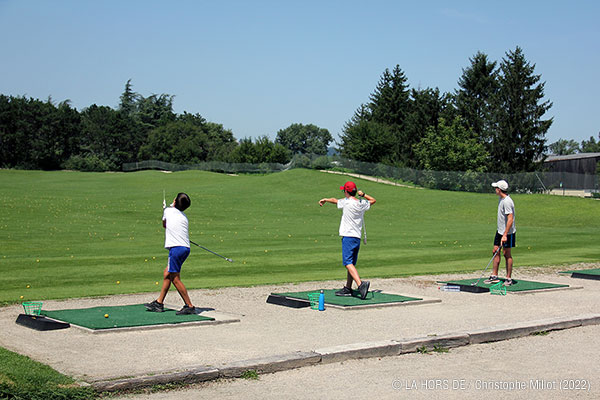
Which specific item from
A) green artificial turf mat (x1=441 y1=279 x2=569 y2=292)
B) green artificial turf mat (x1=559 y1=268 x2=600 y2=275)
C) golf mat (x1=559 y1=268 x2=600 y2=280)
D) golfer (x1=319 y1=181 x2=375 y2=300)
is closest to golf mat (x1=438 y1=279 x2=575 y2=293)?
green artificial turf mat (x1=441 y1=279 x2=569 y2=292)

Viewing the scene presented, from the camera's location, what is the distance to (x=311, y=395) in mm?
7129

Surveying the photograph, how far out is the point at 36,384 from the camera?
679 centimetres

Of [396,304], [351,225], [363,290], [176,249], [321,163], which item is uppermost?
[321,163]

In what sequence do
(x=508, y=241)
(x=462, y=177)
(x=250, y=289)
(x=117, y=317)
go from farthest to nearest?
(x=462, y=177) → (x=508, y=241) → (x=250, y=289) → (x=117, y=317)

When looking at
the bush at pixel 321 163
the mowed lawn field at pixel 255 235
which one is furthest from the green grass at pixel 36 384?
the bush at pixel 321 163

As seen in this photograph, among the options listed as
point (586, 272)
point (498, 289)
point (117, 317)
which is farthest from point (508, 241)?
point (117, 317)

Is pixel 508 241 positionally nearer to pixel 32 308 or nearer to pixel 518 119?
pixel 32 308

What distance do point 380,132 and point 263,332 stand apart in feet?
283

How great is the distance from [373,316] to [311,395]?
4.56m

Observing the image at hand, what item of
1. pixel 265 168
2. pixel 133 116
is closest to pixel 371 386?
pixel 265 168

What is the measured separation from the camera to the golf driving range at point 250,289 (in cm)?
869

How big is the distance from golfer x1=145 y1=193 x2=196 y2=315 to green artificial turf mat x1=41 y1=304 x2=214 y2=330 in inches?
7.3

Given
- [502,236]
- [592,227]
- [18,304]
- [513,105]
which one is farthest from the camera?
[513,105]

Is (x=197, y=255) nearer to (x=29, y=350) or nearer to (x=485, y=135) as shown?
(x=29, y=350)
